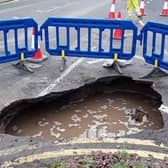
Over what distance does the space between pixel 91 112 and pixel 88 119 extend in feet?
0.93

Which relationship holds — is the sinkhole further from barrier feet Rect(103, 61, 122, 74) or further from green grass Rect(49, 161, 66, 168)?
green grass Rect(49, 161, 66, 168)

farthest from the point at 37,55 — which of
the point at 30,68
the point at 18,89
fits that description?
the point at 18,89

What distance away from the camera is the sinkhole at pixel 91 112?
6191 mm

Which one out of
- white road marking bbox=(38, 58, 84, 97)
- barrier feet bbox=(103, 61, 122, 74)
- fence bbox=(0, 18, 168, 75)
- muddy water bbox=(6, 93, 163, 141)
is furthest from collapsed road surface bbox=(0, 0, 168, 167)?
fence bbox=(0, 18, 168, 75)

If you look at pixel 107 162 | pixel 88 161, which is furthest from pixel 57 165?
pixel 107 162

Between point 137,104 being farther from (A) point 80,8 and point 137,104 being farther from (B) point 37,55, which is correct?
(A) point 80,8

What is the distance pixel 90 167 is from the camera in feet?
14.9

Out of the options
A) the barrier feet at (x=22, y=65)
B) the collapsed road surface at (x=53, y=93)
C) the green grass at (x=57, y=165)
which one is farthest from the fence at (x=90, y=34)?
the green grass at (x=57, y=165)

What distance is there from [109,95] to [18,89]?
1.74 m

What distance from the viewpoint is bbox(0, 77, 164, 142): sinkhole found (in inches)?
244

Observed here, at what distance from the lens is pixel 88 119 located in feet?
21.5

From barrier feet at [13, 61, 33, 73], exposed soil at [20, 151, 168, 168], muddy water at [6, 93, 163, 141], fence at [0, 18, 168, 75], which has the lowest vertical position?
muddy water at [6, 93, 163, 141]

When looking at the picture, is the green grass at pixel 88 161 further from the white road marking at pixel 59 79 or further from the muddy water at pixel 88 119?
the white road marking at pixel 59 79

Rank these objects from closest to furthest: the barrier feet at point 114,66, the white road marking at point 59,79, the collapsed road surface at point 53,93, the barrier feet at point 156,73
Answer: the collapsed road surface at point 53,93 → the white road marking at point 59,79 → the barrier feet at point 156,73 → the barrier feet at point 114,66
